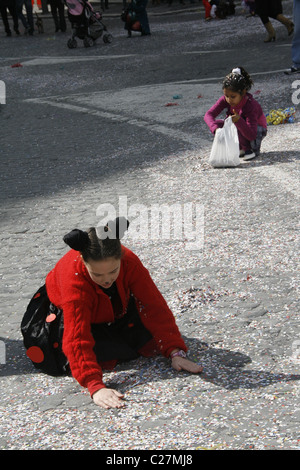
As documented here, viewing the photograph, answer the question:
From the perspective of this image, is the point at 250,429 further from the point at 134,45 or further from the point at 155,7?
the point at 155,7

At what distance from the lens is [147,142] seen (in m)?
8.27

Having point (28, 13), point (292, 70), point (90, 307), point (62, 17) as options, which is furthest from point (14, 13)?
point (90, 307)

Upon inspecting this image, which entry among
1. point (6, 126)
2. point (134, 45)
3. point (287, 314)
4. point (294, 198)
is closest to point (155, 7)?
point (134, 45)

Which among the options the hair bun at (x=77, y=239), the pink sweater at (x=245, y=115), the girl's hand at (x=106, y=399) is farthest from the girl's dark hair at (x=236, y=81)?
the girl's hand at (x=106, y=399)

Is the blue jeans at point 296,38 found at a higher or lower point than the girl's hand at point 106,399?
higher

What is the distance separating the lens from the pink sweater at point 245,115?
276 inches

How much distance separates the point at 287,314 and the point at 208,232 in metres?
1.50

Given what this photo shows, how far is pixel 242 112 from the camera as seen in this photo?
23.3 feet

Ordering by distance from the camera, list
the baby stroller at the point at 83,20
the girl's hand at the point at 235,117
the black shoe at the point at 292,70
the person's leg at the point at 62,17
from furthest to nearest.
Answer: the person's leg at the point at 62,17 → the baby stroller at the point at 83,20 → the black shoe at the point at 292,70 → the girl's hand at the point at 235,117

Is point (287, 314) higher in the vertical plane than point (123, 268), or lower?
lower

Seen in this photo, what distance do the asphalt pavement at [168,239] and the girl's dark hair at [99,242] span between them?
650 millimetres

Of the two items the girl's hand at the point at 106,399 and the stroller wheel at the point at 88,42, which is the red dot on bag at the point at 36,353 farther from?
the stroller wheel at the point at 88,42

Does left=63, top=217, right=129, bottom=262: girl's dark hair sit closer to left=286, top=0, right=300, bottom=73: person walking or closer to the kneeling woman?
the kneeling woman

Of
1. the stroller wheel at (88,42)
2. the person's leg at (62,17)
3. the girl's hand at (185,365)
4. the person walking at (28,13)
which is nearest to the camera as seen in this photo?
the girl's hand at (185,365)
